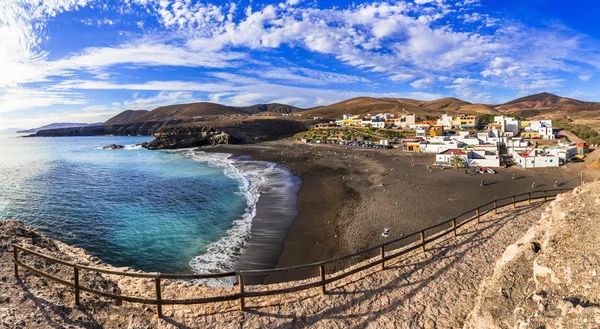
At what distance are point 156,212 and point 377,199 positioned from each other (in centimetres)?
1942

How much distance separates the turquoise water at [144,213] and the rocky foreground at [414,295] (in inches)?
328

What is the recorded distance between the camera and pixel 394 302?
8.29 meters

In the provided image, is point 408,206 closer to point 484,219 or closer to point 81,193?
point 484,219

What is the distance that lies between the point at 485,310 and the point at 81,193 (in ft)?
134

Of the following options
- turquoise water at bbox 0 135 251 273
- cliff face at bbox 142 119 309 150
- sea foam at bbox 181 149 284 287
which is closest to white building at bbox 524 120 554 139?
turquoise water at bbox 0 135 251 273

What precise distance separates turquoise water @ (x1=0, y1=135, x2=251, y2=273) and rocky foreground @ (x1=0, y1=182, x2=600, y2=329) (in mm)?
8321

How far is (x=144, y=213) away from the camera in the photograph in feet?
89.8

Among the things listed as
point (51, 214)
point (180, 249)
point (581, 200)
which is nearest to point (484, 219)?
point (581, 200)

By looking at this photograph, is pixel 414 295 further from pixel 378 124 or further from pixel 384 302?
→ pixel 378 124

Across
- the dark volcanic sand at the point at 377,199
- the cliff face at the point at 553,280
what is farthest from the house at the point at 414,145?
the cliff face at the point at 553,280

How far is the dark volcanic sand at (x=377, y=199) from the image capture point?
1927 cm

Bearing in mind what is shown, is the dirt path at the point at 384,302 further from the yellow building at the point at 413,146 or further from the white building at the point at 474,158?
the yellow building at the point at 413,146

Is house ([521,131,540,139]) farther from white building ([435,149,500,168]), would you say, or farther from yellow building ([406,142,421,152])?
white building ([435,149,500,168])

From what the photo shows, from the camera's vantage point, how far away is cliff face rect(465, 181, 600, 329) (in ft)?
15.6
